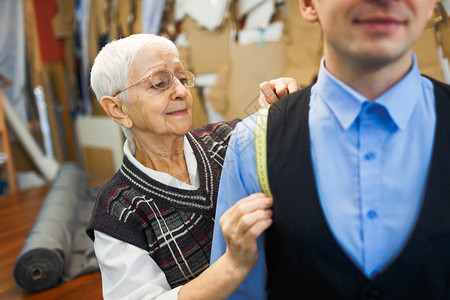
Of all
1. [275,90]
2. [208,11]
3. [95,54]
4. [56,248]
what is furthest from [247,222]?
[95,54]

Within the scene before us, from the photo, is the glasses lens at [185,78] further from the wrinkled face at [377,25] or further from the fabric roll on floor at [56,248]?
the fabric roll on floor at [56,248]

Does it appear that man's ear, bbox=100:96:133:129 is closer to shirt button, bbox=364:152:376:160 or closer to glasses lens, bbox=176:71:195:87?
glasses lens, bbox=176:71:195:87

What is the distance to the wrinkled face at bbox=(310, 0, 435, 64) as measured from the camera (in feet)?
1.52

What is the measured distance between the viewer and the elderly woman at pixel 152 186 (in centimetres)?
88

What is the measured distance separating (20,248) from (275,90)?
6.41 ft

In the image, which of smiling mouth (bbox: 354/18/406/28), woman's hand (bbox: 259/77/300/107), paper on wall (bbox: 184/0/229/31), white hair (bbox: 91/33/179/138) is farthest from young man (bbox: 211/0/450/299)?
paper on wall (bbox: 184/0/229/31)

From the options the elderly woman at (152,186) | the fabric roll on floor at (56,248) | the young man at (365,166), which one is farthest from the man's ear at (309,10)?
the fabric roll on floor at (56,248)

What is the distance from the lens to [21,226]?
250 cm

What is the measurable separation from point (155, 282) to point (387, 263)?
54cm

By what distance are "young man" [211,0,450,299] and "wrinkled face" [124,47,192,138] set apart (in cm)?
42

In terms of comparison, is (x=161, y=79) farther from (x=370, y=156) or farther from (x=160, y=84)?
(x=370, y=156)

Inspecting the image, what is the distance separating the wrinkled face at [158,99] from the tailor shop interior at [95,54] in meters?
0.19

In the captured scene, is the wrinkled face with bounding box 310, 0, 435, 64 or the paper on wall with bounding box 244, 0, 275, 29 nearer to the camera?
the wrinkled face with bounding box 310, 0, 435, 64

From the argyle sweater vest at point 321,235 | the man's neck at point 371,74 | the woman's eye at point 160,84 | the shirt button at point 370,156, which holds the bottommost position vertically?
the argyle sweater vest at point 321,235
